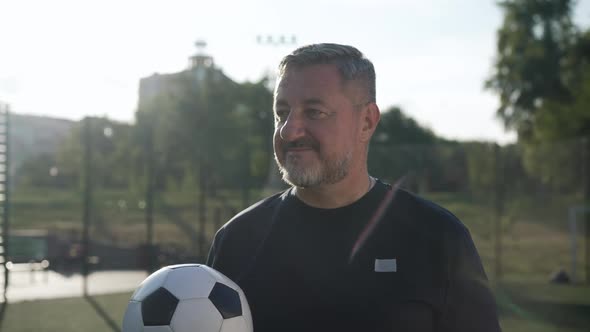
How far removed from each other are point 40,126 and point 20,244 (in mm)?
2803

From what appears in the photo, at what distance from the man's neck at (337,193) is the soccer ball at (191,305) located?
16.3 inches

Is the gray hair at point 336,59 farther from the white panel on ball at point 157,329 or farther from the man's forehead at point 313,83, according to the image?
the white panel on ball at point 157,329

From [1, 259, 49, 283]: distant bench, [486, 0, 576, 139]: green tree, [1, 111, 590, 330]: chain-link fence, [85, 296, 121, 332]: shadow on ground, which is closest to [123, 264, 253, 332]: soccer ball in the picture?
[85, 296, 121, 332]: shadow on ground

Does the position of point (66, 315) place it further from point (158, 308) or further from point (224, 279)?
point (224, 279)

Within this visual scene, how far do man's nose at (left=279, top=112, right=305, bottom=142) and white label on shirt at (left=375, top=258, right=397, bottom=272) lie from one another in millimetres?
502

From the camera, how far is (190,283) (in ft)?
8.82

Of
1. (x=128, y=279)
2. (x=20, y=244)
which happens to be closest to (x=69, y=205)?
(x=20, y=244)

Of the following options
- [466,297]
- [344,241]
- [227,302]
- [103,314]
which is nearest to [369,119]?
[344,241]

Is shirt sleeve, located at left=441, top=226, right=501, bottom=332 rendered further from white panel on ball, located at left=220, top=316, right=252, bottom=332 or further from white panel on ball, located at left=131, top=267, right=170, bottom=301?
white panel on ball, located at left=131, top=267, right=170, bottom=301

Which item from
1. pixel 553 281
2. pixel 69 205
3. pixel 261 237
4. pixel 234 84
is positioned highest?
pixel 234 84

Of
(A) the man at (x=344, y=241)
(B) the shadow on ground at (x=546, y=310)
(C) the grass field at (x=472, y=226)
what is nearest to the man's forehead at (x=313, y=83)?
(A) the man at (x=344, y=241)

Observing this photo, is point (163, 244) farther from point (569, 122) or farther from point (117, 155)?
point (569, 122)

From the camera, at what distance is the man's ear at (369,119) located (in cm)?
266

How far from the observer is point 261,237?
8.84 feet
